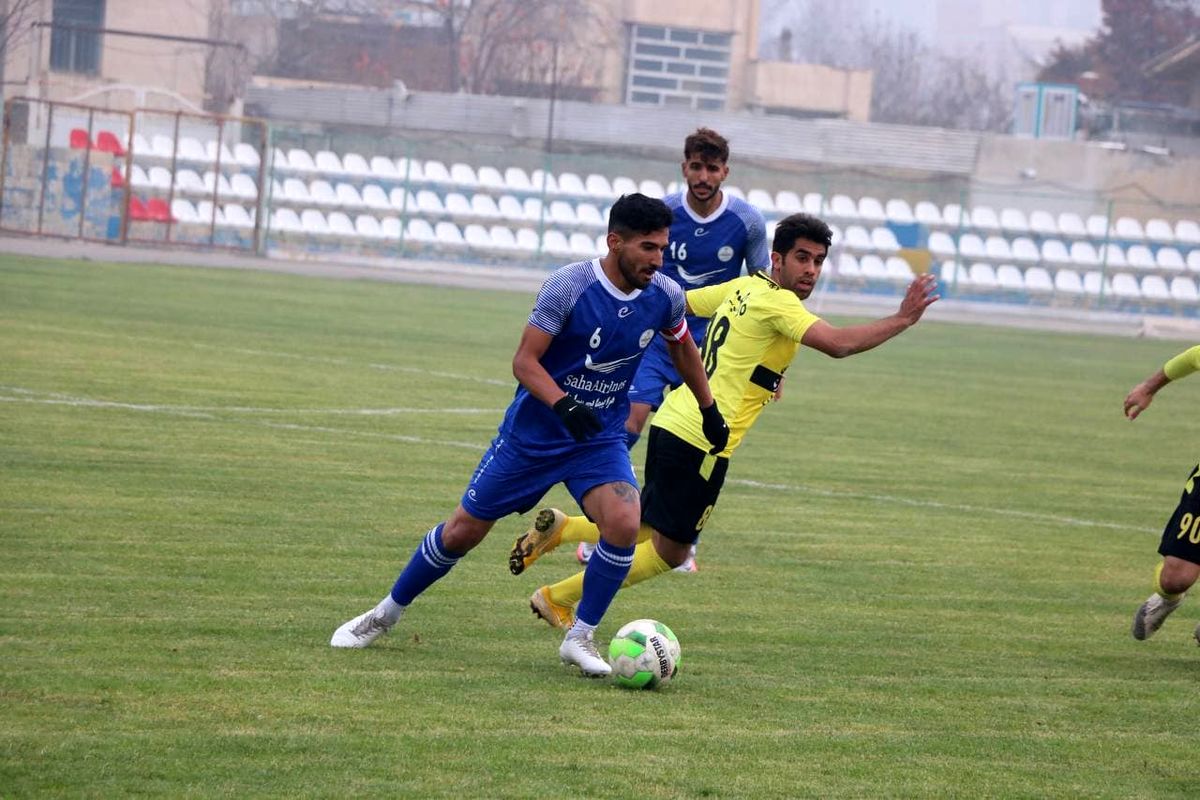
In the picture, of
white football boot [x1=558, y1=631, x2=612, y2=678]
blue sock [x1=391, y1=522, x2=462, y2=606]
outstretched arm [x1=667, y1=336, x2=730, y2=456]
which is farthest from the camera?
outstretched arm [x1=667, y1=336, x2=730, y2=456]

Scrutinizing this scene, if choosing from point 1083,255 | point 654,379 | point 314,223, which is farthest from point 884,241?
point 654,379

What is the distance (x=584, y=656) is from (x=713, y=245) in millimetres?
3553

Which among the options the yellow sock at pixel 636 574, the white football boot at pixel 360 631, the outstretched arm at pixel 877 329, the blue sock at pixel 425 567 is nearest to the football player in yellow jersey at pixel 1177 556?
the outstretched arm at pixel 877 329

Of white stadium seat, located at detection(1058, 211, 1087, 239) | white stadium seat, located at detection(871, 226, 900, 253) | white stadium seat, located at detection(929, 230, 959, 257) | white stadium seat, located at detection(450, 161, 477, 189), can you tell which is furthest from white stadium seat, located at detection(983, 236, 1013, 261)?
white stadium seat, located at detection(450, 161, 477, 189)

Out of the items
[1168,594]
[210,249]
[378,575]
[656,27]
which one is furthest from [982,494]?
[656,27]

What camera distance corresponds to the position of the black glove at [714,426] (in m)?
7.04

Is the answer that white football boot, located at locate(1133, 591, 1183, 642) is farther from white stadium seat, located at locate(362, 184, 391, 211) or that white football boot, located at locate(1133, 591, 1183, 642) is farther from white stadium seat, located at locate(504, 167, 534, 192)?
white stadium seat, located at locate(504, 167, 534, 192)

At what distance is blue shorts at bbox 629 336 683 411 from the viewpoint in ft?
30.7

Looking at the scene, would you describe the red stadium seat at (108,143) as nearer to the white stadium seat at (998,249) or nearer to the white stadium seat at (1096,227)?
the white stadium seat at (998,249)

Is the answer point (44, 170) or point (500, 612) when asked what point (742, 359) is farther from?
point (44, 170)

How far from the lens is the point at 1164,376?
313 inches

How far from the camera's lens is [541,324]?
6.46 metres

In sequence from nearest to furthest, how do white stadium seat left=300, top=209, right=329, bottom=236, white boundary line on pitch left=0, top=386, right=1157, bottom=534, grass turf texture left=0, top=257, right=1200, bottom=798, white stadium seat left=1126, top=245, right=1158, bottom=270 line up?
1. grass turf texture left=0, top=257, right=1200, bottom=798
2. white boundary line on pitch left=0, top=386, right=1157, bottom=534
3. white stadium seat left=300, top=209, right=329, bottom=236
4. white stadium seat left=1126, top=245, right=1158, bottom=270

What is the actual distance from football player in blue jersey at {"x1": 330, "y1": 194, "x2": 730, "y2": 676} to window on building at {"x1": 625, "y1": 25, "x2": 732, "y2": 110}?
6962 centimetres
